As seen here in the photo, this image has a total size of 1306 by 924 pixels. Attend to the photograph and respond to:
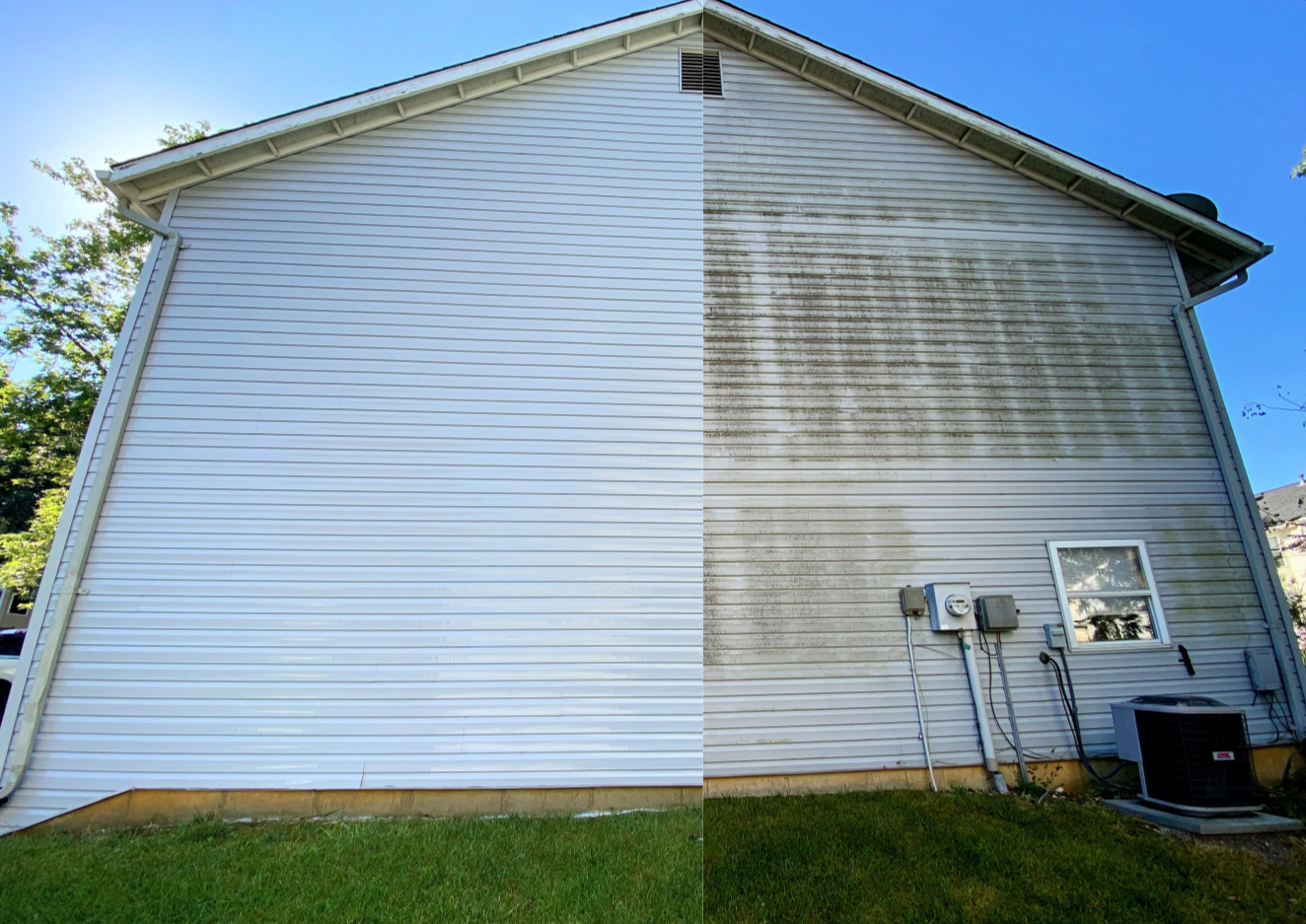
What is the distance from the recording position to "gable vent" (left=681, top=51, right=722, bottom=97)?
258 inches

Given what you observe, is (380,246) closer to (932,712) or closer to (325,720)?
(325,720)

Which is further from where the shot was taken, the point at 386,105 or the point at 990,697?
the point at 386,105

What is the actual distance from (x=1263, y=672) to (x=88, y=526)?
396 inches

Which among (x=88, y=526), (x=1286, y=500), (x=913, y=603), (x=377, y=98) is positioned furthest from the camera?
(x=1286, y=500)

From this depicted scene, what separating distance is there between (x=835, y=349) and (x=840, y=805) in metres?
4.01

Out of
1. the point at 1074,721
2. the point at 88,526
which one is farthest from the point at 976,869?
the point at 88,526

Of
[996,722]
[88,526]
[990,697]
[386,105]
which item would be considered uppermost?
[386,105]

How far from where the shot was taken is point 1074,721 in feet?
16.1

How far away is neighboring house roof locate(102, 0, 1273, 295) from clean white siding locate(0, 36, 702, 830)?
20cm

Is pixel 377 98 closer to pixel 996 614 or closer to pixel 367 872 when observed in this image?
pixel 367 872

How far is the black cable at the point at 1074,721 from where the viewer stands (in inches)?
184

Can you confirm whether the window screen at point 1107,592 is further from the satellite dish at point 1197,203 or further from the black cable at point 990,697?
the satellite dish at point 1197,203

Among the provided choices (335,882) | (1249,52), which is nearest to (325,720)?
(335,882)

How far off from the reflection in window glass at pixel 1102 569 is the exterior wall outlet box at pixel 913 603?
1434 mm
